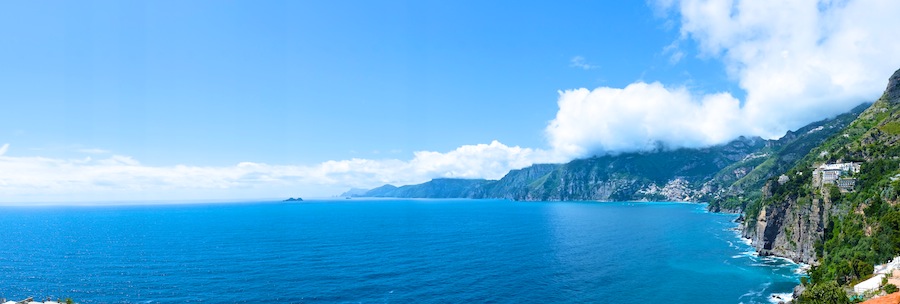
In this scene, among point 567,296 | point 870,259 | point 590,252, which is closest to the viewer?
point 870,259

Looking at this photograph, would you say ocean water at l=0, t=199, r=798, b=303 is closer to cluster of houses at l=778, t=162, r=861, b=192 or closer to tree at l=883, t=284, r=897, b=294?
cluster of houses at l=778, t=162, r=861, b=192

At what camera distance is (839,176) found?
127 meters

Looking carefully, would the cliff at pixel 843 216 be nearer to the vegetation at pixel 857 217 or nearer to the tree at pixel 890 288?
the vegetation at pixel 857 217

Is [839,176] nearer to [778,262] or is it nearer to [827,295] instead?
[778,262]

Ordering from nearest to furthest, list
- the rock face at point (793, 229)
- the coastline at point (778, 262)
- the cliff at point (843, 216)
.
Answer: the cliff at point (843, 216) < the coastline at point (778, 262) < the rock face at point (793, 229)

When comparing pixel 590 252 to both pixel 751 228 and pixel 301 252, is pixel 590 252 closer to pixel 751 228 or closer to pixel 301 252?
pixel 751 228

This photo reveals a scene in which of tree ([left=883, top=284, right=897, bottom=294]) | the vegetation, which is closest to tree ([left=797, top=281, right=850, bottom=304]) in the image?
the vegetation

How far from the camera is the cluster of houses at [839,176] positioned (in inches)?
4724

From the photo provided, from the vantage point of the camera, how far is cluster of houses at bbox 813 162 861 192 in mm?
120000

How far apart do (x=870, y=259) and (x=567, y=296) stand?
192 ft

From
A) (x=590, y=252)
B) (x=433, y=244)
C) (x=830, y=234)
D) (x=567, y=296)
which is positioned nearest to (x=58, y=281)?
(x=433, y=244)

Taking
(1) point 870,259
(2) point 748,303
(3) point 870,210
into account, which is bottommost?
(2) point 748,303

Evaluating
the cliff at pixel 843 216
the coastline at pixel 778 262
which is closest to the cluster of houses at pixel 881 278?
the cliff at pixel 843 216

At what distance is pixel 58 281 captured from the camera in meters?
112
